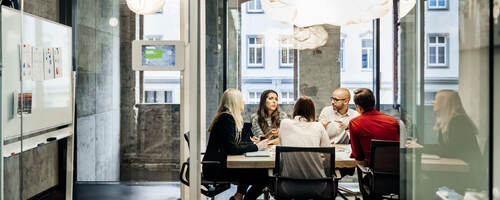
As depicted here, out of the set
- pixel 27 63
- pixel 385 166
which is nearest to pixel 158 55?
pixel 27 63

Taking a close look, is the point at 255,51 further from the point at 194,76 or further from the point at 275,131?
the point at 194,76

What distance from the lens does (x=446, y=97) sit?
1.29 meters

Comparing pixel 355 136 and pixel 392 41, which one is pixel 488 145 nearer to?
pixel 355 136

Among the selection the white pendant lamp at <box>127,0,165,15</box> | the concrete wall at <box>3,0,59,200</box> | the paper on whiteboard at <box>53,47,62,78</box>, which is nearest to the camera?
the paper on whiteboard at <box>53,47,62,78</box>

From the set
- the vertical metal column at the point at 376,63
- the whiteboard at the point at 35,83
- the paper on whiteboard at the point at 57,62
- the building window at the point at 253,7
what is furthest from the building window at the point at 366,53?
the paper on whiteboard at the point at 57,62

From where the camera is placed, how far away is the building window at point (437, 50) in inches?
50.8

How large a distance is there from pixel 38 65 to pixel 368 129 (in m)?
2.67

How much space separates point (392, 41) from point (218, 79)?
266 cm

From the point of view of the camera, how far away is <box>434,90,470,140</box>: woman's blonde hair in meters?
1.24

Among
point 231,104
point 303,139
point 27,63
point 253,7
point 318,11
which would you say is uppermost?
point 253,7

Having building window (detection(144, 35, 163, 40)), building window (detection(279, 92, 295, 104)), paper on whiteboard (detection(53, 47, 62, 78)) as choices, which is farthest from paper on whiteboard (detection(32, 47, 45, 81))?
building window (detection(279, 92, 295, 104))

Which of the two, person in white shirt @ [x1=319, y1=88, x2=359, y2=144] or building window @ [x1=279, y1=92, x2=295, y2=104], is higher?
building window @ [x1=279, y1=92, x2=295, y2=104]

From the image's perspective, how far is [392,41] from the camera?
630 centimetres

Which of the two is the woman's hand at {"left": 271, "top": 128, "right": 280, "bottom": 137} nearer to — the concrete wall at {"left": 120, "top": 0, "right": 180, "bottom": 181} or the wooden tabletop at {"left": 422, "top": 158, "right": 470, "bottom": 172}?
the concrete wall at {"left": 120, "top": 0, "right": 180, "bottom": 181}
